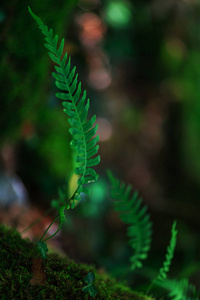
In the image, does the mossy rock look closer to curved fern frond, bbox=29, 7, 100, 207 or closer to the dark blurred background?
curved fern frond, bbox=29, 7, 100, 207

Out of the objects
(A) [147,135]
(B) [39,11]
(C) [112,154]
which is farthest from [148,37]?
(B) [39,11]

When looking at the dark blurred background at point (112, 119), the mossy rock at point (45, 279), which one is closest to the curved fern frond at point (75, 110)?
the mossy rock at point (45, 279)

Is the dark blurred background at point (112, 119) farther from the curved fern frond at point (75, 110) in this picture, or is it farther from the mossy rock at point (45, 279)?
the mossy rock at point (45, 279)

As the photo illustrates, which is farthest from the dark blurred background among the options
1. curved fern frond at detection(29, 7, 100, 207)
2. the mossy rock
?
the mossy rock

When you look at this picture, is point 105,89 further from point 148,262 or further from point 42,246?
point 42,246

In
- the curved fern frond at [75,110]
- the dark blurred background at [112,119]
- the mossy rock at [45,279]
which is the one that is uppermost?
the dark blurred background at [112,119]
